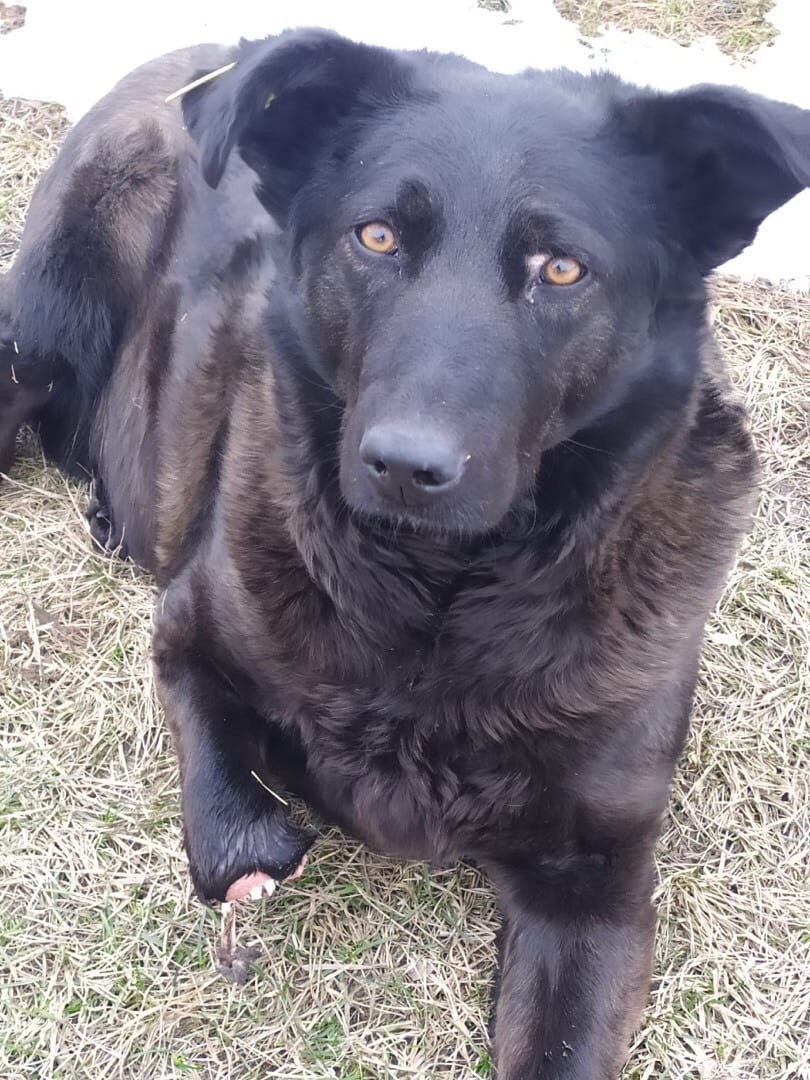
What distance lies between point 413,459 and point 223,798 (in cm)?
103

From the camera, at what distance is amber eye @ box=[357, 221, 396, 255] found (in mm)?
1885

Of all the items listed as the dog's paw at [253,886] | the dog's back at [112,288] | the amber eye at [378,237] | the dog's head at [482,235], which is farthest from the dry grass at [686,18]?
the dog's paw at [253,886]

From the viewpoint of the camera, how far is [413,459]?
5.43ft

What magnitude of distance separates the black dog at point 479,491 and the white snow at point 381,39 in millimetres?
2446

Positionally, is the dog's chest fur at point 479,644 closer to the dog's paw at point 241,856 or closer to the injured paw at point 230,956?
the dog's paw at point 241,856

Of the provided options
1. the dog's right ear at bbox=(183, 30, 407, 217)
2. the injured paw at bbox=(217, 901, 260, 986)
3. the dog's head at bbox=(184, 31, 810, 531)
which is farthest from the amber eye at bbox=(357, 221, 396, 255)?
the injured paw at bbox=(217, 901, 260, 986)

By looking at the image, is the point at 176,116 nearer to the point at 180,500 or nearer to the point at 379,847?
the point at 180,500

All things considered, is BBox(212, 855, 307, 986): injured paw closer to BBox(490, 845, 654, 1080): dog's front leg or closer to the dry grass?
BBox(490, 845, 654, 1080): dog's front leg

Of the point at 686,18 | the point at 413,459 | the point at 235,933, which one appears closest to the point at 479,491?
the point at 413,459

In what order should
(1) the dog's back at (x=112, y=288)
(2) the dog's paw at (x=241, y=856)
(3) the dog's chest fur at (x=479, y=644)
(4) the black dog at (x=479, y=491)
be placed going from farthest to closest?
(1) the dog's back at (x=112, y=288), (2) the dog's paw at (x=241, y=856), (3) the dog's chest fur at (x=479, y=644), (4) the black dog at (x=479, y=491)

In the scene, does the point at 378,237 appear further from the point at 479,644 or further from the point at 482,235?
the point at 479,644

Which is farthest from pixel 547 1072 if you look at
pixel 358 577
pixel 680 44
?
pixel 680 44

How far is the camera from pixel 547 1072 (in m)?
2.12

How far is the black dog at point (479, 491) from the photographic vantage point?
5.95ft
